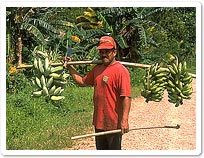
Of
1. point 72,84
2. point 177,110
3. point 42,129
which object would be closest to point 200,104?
point 177,110

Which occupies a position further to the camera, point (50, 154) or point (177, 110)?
point (177, 110)

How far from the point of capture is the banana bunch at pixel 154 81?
152 inches

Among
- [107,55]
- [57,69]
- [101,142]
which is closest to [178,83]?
[107,55]

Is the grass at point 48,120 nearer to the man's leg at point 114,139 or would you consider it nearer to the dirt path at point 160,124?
the dirt path at point 160,124

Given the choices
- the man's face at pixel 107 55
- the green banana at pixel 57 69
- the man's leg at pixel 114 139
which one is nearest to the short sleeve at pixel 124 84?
the man's face at pixel 107 55

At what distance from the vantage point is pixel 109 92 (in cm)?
383

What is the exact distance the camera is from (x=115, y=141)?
12.8 ft

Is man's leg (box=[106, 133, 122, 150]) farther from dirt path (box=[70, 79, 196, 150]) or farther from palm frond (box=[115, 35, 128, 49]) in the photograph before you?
palm frond (box=[115, 35, 128, 49])

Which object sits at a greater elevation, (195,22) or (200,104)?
(195,22)

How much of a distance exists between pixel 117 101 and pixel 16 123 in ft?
3.56

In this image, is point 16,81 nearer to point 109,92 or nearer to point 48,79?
point 48,79

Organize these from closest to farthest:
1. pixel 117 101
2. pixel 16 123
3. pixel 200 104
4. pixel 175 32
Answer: pixel 117 101
pixel 200 104
pixel 16 123
pixel 175 32

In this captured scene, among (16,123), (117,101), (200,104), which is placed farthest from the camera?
(16,123)

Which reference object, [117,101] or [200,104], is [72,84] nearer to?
[117,101]
